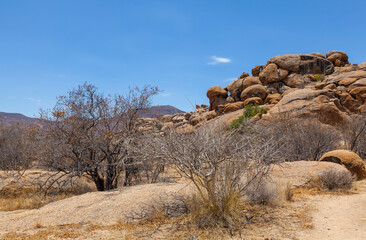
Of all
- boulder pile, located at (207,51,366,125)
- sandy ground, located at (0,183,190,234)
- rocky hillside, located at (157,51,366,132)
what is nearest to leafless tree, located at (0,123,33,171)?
sandy ground, located at (0,183,190,234)

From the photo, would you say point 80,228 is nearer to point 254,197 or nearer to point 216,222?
point 216,222

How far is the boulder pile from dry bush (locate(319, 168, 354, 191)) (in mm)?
20852

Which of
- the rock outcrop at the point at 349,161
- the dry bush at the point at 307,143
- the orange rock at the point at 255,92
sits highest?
the orange rock at the point at 255,92

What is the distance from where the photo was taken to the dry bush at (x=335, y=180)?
907 cm

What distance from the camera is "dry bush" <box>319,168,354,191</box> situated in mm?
9068

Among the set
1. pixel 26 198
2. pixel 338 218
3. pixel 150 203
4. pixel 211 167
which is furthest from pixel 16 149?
pixel 338 218

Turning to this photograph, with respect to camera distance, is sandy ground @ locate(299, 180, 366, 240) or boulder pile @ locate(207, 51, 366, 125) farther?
boulder pile @ locate(207, 51, 366, 125)

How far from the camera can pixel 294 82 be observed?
40.3 metres

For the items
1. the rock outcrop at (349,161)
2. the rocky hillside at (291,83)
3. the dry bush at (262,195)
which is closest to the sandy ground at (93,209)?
the dry bush at (262,195)

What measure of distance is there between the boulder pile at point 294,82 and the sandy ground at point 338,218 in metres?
22.4

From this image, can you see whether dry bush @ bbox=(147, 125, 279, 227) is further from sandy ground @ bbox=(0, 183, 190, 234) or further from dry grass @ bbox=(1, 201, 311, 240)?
sandy ground @ bbox=(0, 183, 190, 234)

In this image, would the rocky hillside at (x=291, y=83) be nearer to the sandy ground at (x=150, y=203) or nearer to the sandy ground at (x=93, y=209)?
the sandy ground at (x=150, y=203)

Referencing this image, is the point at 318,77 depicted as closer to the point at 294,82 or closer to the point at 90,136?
the point at 294,82

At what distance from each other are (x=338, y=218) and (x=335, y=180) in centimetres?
309
